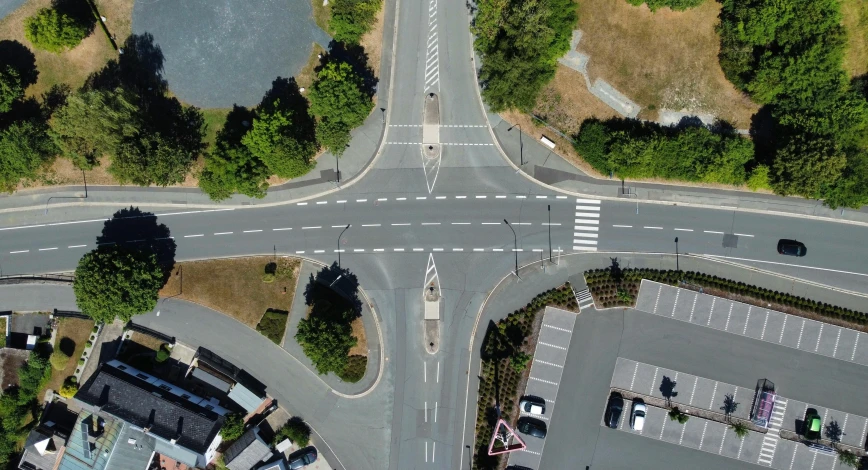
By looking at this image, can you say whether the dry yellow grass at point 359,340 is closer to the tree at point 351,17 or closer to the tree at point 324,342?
the tree at point 324,342

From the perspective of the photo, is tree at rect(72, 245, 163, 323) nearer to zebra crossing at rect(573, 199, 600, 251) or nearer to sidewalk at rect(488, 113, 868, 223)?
sidewalk at rect(488, 113, 868, 223)


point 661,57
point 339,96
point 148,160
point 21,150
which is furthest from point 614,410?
point 21,150

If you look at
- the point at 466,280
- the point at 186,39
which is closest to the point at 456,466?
the point at 466,280

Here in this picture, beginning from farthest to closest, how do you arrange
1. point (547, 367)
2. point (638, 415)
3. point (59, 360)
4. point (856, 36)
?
point (547, 367) → point (59, 360) → point (856, 36) → point (638, 415)

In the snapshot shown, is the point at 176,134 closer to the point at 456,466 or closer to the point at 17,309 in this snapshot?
the point at 17,309

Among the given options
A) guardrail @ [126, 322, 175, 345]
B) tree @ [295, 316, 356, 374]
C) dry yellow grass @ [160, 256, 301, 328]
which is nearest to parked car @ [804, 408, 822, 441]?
tree @ [295, 316, 356, 374]

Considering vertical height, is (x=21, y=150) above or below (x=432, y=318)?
above

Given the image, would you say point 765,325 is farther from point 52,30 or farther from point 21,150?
point 52,30
